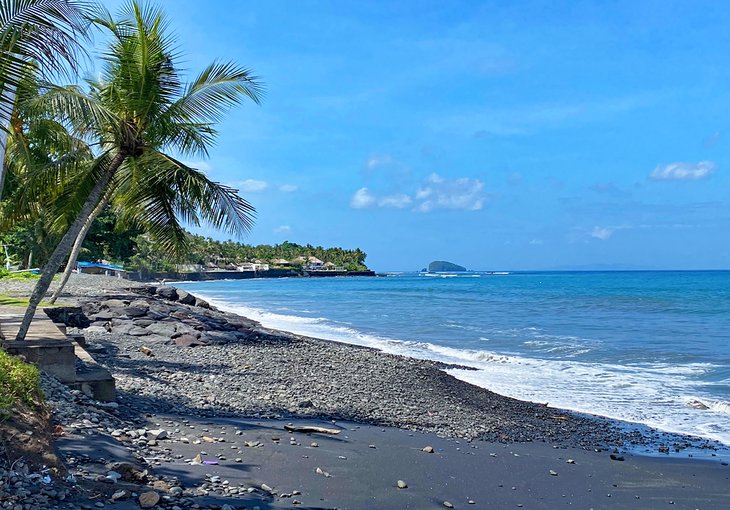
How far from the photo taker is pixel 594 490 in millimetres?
7598

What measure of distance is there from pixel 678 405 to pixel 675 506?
6.60 meters

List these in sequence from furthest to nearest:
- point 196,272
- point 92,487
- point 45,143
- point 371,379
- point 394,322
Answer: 1. point 196,272
2. point 394,322
3. point 371,379
4. point 45,143
5. point 92,487

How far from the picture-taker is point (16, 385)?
5711 mm

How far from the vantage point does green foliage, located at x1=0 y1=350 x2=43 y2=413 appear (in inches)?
211

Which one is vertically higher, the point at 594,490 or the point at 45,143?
the point at 45,143

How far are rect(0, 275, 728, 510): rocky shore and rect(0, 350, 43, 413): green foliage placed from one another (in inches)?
18.5

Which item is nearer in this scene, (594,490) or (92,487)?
(92,487)

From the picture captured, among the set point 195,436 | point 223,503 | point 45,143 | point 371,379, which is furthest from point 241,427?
point 45,143

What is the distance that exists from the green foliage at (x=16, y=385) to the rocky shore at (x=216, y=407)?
1.54ft

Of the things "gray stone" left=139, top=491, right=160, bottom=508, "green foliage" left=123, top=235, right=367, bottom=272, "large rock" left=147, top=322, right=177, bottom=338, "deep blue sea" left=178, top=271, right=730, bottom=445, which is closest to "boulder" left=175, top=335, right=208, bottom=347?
"large rock" left=147, top=322, right=177, bottom=338

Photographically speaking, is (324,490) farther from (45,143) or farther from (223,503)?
(45,143)

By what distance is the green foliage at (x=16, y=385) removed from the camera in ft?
17.6

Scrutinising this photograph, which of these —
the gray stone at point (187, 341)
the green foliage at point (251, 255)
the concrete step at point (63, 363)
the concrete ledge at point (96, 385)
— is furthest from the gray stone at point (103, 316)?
the green foliage at point (251, 255)

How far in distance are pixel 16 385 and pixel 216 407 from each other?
410 centimetres
